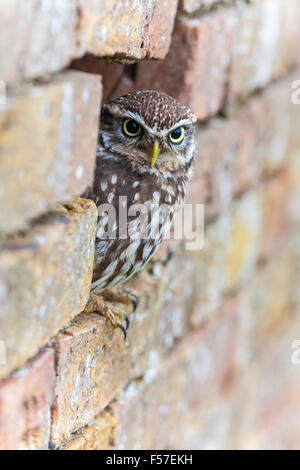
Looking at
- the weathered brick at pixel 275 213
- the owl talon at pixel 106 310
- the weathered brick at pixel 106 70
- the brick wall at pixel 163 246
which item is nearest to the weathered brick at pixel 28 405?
the brick wall at pixel 163 246

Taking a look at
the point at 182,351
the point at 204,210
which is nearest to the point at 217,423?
the point at 182,351

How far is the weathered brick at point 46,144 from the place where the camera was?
3.75 ft

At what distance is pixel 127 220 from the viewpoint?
6.13ft

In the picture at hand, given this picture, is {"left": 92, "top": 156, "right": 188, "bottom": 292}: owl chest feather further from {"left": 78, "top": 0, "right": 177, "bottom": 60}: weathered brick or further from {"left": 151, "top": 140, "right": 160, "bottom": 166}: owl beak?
{"left": 78, "top": 0, "right": 177, "bottom": 60}: weathered brick

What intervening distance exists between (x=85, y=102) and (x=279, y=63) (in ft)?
6.23

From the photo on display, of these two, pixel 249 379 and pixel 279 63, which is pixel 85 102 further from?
pixel 249 379

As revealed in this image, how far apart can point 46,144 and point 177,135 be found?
875 mm

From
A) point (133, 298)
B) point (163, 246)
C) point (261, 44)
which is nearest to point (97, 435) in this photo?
point (133, 298)

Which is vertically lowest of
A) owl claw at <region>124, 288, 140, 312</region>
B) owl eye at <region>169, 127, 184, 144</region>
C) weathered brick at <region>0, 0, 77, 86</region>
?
owl claw at <region>124, 288, 140, 312</region>

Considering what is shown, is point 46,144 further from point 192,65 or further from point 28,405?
point 192,65

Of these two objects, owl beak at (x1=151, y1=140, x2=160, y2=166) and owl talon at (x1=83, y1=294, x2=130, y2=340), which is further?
owl beak at (x1=151, y1=140, x2=160, y2=166)

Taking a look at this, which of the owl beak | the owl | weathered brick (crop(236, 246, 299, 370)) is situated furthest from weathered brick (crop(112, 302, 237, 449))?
the owl beak

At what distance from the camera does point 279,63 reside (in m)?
3.11

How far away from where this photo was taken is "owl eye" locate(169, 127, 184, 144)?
2.04 meters
